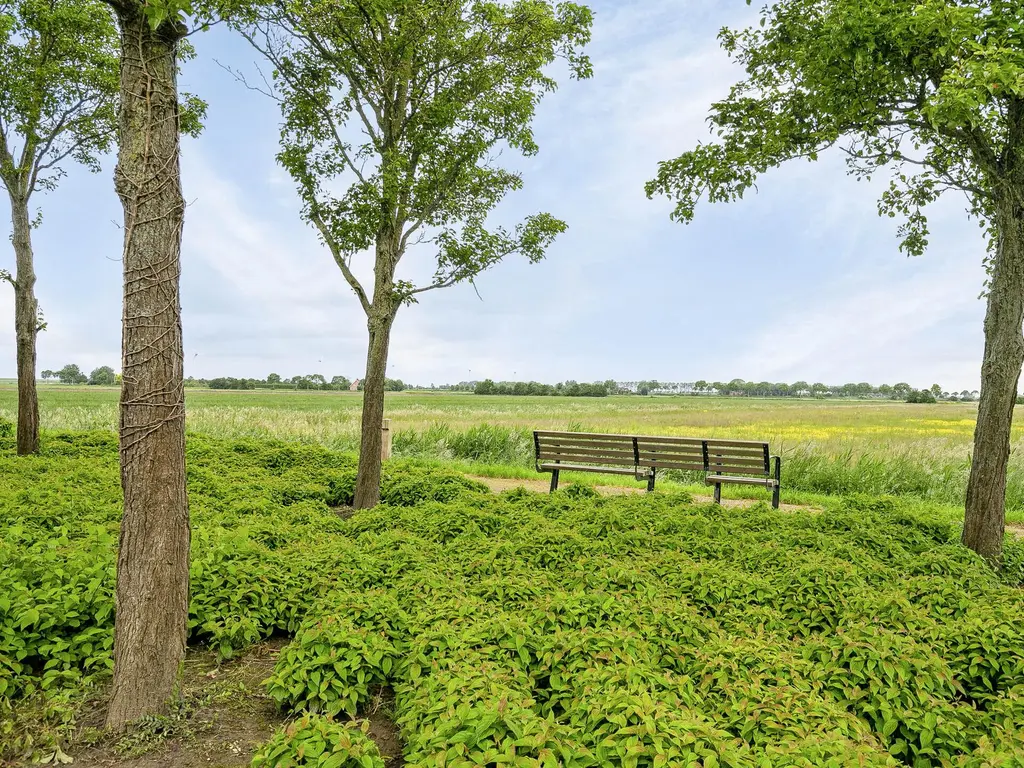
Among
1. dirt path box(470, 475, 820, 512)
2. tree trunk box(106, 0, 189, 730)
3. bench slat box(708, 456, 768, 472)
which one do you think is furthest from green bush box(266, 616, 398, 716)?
bench slat box(708, 456, 768, 472)

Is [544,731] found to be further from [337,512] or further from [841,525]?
[337,512]

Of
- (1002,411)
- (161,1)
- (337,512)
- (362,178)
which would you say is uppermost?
(362,178)

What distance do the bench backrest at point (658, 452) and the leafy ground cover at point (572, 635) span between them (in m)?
2.83

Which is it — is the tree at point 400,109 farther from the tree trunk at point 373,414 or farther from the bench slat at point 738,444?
the bench slat at point 738,444

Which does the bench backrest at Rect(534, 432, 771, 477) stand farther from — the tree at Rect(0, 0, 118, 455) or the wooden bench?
the tree at Rect(0, 0, 118, 455)

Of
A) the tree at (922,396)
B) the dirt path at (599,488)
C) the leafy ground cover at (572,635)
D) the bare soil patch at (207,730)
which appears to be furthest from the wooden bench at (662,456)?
the tree at (922,396)

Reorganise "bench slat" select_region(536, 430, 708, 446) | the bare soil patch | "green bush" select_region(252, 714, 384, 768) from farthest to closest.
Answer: "bench slat" select_region(536, 430, 708, 446) < the bare soil patch < "green bush" select_region(252, 714, 384, 768)

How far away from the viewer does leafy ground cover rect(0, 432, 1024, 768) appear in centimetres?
304

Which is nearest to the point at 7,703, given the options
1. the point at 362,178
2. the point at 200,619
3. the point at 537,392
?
the point at 200,619

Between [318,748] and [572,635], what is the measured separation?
1.63 m

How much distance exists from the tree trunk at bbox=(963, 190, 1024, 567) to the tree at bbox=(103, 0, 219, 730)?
7.98m

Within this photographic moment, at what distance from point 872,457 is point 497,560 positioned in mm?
12812

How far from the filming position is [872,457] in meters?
15.2

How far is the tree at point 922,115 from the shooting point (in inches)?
230
